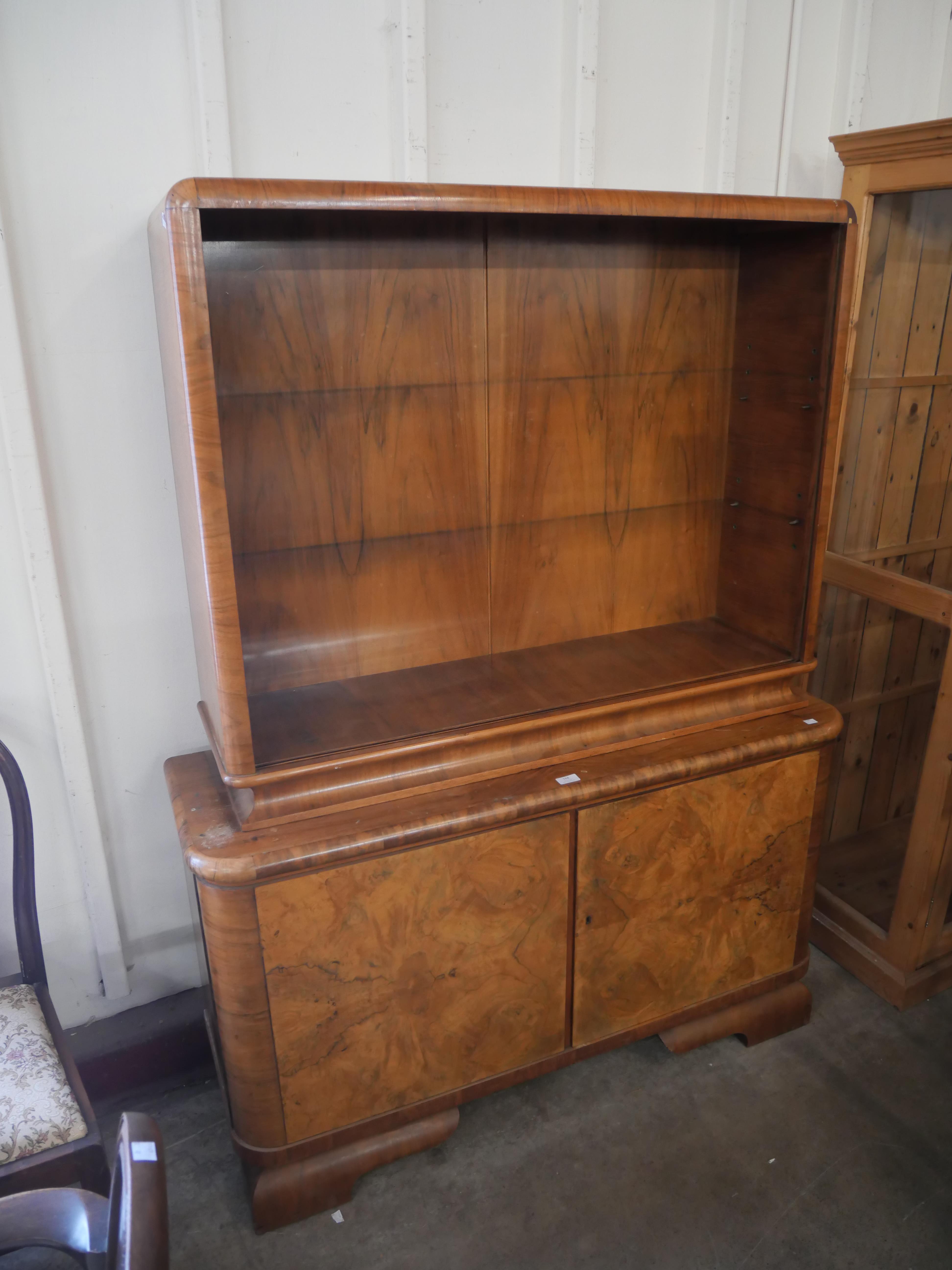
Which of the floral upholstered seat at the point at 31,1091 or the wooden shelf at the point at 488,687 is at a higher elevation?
the wooden shelf at the point at 488,687

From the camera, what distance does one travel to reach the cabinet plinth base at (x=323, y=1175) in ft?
5.65

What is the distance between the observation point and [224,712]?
1.49 meters

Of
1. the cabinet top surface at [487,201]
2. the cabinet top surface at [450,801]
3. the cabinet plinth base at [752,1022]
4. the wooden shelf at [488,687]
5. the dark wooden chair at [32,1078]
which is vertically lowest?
the cabinet plinth base at [752,1022]

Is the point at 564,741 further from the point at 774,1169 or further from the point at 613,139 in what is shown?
the point at 613,139

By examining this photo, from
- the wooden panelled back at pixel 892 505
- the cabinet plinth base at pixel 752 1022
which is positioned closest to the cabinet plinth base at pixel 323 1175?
the cabinet plinth base at pixel 752 1022

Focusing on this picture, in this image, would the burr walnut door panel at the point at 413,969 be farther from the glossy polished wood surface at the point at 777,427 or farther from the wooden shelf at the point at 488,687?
the glossy polished wood surface at the point at 777,427

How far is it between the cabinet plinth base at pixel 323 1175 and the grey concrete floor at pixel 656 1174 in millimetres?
47

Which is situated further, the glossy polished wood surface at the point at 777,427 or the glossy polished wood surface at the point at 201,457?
the glossy polished wood surface at the point at 777,427

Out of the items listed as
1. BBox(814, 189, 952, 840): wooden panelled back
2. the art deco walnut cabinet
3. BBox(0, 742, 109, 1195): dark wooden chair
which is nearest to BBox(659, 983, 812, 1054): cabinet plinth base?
the art deco walnut cabinet

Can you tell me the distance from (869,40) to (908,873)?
2.05m

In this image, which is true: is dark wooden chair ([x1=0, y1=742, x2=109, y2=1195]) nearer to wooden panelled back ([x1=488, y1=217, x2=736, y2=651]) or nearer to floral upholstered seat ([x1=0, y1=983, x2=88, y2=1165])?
floral upholstered seat ([x1=0, y1=983, x2=88, y2=1165])

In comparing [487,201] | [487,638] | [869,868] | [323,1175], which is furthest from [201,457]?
[869,868]

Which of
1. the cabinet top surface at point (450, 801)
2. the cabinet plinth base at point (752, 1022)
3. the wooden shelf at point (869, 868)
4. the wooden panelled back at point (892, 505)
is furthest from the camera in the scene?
the wooden shelf at point (869, 868)

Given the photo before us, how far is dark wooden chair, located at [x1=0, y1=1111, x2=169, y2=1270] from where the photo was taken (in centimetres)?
79
